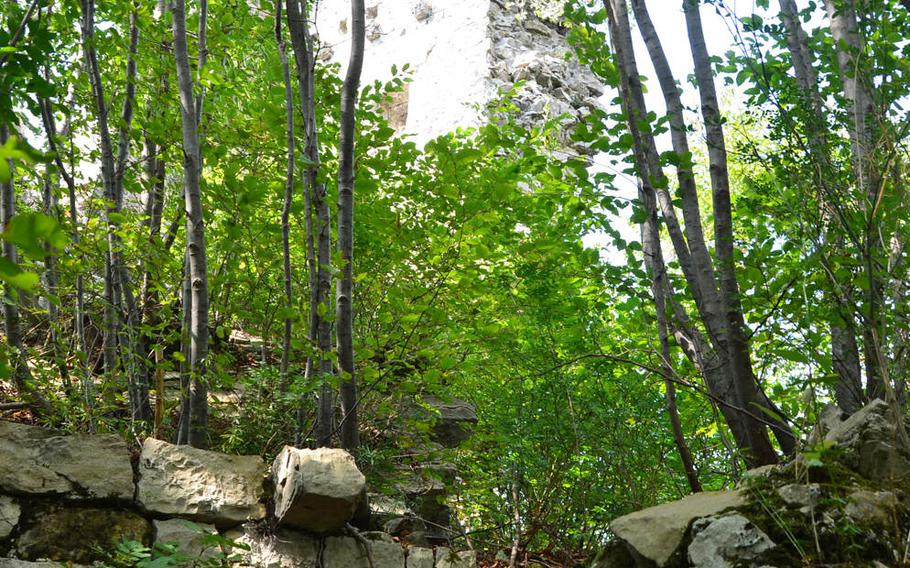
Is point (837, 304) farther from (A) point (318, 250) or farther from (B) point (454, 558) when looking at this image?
(A) point (318, 250)

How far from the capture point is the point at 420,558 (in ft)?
13.2

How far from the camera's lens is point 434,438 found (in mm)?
5738

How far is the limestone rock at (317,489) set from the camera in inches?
137

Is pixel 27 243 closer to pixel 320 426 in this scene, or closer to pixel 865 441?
pixel 865 441

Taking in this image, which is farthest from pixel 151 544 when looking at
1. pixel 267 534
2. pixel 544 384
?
pixel 544 384

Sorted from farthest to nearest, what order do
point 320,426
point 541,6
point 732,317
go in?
point 541,6
point 320,426
point 732,317

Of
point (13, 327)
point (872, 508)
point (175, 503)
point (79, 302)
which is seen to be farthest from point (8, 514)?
point (872, 508)

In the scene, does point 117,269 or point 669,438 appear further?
point 669,438

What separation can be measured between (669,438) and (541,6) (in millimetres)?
12323

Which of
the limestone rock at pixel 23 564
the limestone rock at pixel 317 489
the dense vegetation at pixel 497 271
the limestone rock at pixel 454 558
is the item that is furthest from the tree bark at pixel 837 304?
the limestone rock at pixel 23 564

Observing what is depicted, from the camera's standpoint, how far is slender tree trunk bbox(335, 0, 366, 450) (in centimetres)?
392

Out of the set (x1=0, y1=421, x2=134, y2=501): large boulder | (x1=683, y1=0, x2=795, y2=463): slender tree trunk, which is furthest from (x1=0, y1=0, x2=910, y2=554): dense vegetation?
(x1=0, y1=421, x2=134, y2=501): large boulder

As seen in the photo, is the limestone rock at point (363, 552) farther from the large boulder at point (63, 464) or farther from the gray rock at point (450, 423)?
the gray rock at point (450, 423)

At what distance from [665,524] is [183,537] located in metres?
2.42
